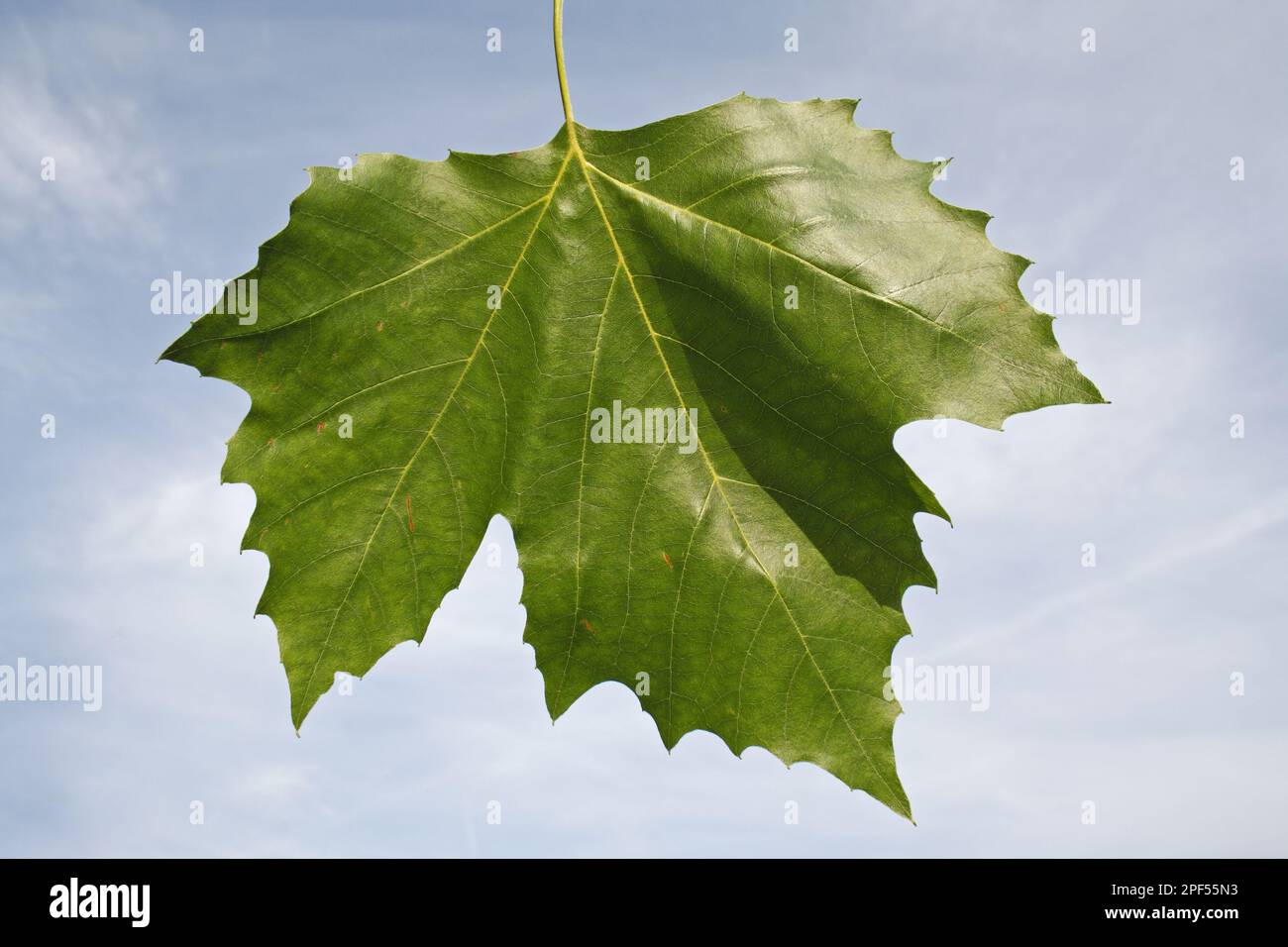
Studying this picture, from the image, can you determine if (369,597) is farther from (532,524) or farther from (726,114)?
(726,114)

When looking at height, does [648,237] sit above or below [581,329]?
above

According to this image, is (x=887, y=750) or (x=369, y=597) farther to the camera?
(x=369, y=597)

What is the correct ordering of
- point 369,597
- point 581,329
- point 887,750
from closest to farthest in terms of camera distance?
1. point 887,750
2. point 369,597
3. point 581,329

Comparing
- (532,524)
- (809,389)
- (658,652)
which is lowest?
(658,652)

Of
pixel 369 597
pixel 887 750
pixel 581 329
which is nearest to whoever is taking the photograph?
pixel 887 750

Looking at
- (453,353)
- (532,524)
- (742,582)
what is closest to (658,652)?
(742,582)
